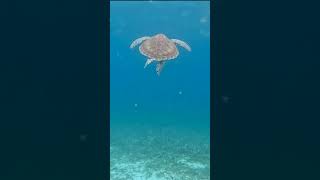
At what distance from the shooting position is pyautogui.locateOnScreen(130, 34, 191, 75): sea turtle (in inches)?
186

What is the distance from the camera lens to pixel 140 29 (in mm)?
9938

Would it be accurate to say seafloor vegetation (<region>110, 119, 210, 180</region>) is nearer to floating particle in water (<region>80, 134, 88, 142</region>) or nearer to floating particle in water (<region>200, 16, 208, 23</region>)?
floating particle in water (<region>80, 134, 88, 142</region>)

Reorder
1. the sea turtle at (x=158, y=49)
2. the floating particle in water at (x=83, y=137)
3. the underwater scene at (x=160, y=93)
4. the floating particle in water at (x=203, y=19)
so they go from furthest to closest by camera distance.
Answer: the floating particle in water at (x=203, y=19), the underwater scene at (x=160, y=93), the sea turtle at (x=158, y=49), the floating particle in water at (x=83, y=137)

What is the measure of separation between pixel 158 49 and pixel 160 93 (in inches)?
160

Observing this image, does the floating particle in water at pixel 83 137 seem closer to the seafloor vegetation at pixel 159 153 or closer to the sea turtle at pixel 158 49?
the seafloor vegetation at pixel 159 153

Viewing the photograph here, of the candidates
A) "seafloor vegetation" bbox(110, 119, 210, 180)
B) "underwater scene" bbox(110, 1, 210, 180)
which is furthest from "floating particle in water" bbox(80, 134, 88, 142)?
"seafloor vegetation" bbox(110, 119, 210, 180)

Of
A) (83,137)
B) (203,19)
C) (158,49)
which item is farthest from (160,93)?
(83,137)

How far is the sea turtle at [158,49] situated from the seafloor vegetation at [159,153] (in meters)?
1.24

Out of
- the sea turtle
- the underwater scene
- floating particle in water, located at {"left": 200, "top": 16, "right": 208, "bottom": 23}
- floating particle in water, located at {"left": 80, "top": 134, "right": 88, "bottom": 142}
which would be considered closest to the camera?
floating particle in water, located at {"left": 80, "top": 134, "right": 88, "bottom": 142}

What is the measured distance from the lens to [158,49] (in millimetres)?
4766

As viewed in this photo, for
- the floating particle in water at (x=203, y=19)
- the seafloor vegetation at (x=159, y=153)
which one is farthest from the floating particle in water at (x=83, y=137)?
the floating particle in water at (x=203, y=19)

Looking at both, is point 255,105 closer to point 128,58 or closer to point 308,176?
point 308,176

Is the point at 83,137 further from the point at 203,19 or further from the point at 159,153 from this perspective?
the point at 203,19

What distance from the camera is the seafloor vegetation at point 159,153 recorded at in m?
4.82
